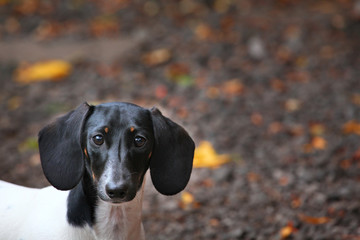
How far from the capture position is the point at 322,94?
20.5ft

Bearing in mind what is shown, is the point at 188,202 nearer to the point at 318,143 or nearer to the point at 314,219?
the point at 314,219

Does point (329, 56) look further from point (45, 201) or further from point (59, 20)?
point (45, 201)

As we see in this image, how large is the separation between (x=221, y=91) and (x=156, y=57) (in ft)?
4.03

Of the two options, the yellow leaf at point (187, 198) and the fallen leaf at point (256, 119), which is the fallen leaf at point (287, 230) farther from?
the fallen leaf at point (256, 119)

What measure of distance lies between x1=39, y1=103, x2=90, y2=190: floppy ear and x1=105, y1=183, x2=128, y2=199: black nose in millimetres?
272

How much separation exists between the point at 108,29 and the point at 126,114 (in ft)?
18.1

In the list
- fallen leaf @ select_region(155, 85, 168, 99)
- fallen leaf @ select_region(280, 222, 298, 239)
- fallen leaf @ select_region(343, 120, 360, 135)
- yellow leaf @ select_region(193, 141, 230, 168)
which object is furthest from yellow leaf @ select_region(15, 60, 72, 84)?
fallen leaf @ select_region(280, 222, 298, 239)

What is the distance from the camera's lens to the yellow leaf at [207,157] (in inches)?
197

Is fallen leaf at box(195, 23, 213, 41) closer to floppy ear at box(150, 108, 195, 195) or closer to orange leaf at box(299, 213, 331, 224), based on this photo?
orange leaf at box(299, 213, 331, 224)

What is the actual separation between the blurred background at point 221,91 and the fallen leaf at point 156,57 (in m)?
0.02

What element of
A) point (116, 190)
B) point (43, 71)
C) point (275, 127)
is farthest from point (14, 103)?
point (116, 190)

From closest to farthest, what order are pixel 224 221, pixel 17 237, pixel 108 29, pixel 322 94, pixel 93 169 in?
pixel 93 169 → pixel 17 237 → pixel 224 221 → pixel 322 94 → pixel 108 29

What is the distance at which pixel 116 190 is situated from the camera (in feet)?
8.42

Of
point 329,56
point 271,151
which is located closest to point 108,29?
point 329,56
